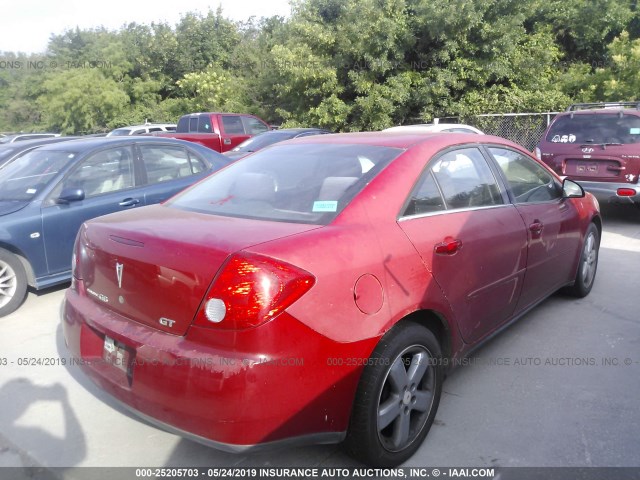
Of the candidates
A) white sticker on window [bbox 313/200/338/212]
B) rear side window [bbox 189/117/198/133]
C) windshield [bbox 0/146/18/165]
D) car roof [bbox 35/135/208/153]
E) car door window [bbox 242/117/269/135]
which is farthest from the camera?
car door window [bbox 242/117/269/135]

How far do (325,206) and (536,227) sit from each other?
1.82 m

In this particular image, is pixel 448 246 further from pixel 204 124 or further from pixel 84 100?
pixel 84 100

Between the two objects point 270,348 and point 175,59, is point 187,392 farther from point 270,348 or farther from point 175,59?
point 175,59

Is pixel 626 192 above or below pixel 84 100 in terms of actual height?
below

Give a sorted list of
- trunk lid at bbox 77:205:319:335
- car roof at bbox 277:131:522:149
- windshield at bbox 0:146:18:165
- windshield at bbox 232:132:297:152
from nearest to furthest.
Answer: trunk lid at bbox 77:205:319:335 → car roof at bbox 277:131:522:149 → windshield at bbox 0:146:18:165 → windshield at bbox 232:132:297:152

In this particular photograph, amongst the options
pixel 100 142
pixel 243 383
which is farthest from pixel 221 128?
pixel 243 383

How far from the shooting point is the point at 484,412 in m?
3.20

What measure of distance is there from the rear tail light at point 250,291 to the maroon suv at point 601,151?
266 inches

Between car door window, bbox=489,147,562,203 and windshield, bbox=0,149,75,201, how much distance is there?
4204mm

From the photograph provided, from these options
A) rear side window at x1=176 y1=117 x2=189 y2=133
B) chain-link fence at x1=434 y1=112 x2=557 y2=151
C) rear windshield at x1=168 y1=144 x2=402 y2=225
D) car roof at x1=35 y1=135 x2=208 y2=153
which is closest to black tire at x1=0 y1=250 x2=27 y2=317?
car roof at x1=35 y1=135 x2=208 y2=153

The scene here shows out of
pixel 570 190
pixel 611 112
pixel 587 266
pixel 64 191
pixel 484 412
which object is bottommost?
pixel 484 412

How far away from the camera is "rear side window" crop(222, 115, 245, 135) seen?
14562mm

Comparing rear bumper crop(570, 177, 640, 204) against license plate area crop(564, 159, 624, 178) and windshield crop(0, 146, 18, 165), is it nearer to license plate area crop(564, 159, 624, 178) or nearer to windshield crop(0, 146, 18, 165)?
license plate area crop(564, 159, 624, 178)

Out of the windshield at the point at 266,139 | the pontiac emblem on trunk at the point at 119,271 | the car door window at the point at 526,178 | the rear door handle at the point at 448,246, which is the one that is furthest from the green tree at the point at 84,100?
the rear door handle at the point at 448,246
